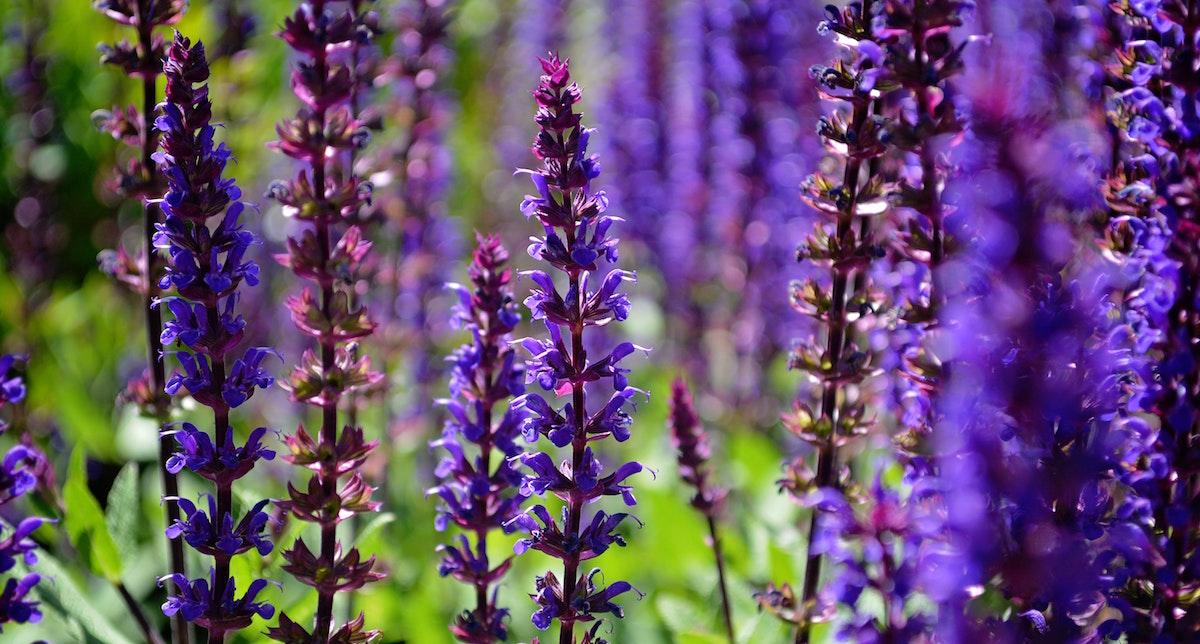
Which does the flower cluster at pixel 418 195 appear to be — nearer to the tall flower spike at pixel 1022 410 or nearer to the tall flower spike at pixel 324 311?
the tall flower spike at pixel 324 311

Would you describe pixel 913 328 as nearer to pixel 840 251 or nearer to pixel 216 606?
pixel 840 251

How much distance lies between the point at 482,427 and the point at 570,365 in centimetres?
30

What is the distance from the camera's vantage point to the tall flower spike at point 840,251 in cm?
252

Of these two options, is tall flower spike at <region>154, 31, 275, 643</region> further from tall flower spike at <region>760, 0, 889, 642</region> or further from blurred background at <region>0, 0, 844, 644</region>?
tall flower spike at <region>760, 0, 889, 642</region>

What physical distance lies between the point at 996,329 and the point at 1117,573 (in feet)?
3.21

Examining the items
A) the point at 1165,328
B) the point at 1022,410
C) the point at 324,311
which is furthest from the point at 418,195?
the point at 1022,410

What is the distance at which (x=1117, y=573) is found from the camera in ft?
7.83

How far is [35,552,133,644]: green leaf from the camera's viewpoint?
3086 millimetres

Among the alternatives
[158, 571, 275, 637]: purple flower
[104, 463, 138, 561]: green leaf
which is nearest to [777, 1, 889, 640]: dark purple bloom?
[158, 571, 275, 637]: purple flower

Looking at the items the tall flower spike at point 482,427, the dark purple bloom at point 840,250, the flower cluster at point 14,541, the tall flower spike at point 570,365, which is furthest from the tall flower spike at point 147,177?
the dark purple bloom at point 840,250

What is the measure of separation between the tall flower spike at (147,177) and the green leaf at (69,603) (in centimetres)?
21

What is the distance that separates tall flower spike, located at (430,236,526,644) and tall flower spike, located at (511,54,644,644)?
0.08 metres

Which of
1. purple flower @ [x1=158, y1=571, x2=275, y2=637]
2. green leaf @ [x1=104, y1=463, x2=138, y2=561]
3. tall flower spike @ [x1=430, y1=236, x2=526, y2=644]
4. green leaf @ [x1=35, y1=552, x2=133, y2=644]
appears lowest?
green leaf @ [x1=35, y1=552, x2=133, y2=644]

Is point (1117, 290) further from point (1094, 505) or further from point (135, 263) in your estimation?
point (135, 263)
